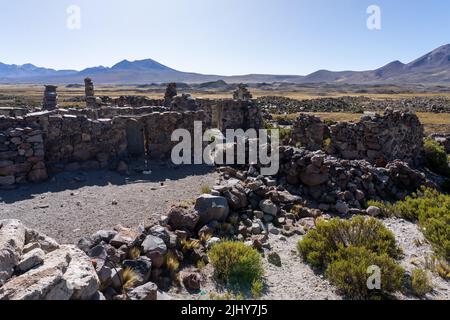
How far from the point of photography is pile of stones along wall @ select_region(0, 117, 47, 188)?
437 inches

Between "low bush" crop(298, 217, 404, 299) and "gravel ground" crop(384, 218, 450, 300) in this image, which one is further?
"gravel ground" crop(384, 218, 450, 300)

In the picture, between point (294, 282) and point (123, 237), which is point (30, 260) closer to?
point (123, 237)

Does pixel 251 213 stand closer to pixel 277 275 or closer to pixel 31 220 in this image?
pixel 277 275

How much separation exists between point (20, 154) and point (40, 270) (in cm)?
772

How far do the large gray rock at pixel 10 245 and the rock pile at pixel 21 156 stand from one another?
5.67 meters

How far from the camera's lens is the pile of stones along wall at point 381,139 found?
1631 cm

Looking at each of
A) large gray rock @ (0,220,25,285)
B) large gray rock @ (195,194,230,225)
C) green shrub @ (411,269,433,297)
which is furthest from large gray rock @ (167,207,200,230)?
green shrub @ (411,269,433,297)

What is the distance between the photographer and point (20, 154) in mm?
11484

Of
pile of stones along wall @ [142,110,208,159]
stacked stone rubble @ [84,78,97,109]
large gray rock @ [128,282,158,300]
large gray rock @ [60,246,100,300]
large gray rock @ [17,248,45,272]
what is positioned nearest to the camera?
large gray rock @ [60,246,100,300]

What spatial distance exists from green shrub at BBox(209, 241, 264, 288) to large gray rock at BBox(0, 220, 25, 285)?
3.32 m

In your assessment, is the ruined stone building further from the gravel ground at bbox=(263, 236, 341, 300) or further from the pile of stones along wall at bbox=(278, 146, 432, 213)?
the gravel ground at bbox=(263, 236, 341, 300)

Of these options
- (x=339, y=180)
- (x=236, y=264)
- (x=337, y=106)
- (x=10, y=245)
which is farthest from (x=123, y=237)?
(x=337, y=106)
